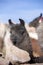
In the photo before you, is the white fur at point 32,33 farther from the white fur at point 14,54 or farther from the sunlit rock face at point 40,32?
the white fur at point 14,54

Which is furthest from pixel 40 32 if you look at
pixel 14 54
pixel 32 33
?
pixel 14 54

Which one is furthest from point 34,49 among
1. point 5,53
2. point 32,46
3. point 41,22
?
point 41,22

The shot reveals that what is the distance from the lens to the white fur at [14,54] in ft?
15.9

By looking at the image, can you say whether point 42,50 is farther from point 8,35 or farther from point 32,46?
point 8,35

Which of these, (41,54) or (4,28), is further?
(4,28)

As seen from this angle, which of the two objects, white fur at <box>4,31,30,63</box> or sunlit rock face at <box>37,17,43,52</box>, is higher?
sunlit rock face at <box>37,17,43,52</box>

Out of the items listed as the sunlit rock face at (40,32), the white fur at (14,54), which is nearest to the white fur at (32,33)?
the sunlit rock face at (40,32)

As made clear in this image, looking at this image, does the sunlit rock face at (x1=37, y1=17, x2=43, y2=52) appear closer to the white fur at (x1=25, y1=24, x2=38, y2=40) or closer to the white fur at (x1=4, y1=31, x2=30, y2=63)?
the white fur at (x1=25, y1=24, x2=38, y2=40)

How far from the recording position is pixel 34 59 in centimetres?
512

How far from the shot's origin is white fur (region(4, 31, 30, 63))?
15.9 ft

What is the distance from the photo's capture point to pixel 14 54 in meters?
4.96

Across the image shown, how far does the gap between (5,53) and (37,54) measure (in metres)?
0.82

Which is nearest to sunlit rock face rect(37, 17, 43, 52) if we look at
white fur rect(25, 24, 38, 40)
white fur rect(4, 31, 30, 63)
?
white fur rect(25, 24, 38, 40)

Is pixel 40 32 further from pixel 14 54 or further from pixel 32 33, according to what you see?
pixel 14 54
